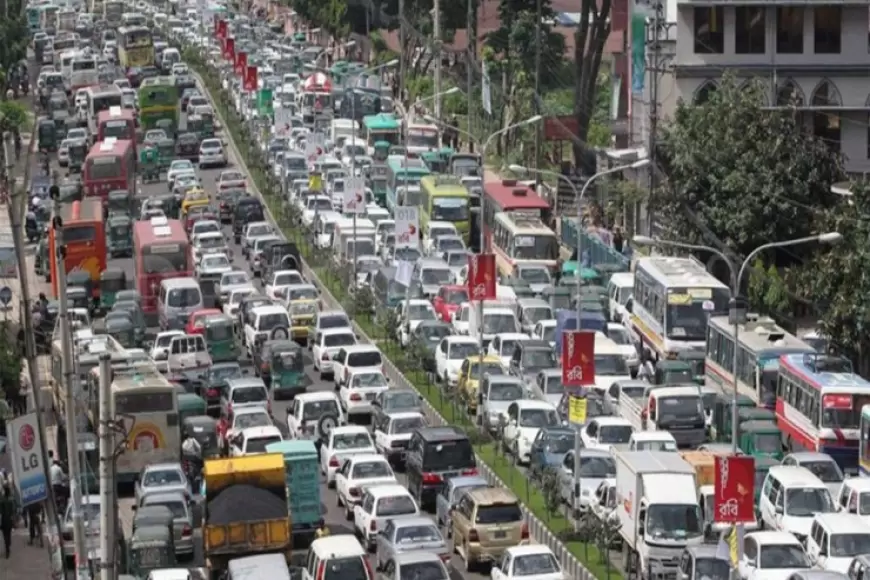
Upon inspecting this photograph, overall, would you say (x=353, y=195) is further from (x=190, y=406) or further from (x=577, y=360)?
(x=577, y=360)

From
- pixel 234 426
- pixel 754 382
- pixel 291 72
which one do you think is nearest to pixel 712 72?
pixel 754 382

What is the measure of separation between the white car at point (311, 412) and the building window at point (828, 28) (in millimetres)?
37196

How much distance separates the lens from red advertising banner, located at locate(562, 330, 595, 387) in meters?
48.3

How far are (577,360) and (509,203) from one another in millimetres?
29902

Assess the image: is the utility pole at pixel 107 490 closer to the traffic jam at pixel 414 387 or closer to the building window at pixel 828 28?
the traffic jam at pixel 414 387

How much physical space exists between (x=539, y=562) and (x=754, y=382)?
56.3 feet

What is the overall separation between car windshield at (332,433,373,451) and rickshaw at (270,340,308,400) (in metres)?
9.85

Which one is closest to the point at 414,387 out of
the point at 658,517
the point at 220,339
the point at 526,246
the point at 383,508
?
the point at 220,339

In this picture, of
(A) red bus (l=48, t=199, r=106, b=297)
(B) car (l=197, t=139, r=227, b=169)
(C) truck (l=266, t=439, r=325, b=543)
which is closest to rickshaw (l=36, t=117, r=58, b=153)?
(B) car (l=197, t=139, r=227, b=169)

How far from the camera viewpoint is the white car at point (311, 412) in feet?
178

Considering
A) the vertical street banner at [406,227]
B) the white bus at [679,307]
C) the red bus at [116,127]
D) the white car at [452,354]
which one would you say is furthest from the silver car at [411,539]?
the red bus at [116,127]

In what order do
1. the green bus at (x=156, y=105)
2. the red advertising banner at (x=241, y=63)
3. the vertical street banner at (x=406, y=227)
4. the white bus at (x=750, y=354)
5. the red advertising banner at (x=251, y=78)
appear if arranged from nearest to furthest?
the white bus at (x=750, y=354), the vertical street banner at (x=406, y=227), the red advertising banner at (x=251, y=78), the red advertising banner at (x=241, y=63), the green bus at (x=156, y=105)

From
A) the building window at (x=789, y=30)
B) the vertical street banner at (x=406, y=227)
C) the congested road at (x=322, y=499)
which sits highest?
the building window at (x=789, y=30)

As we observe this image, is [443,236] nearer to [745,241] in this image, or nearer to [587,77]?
[745,241]
